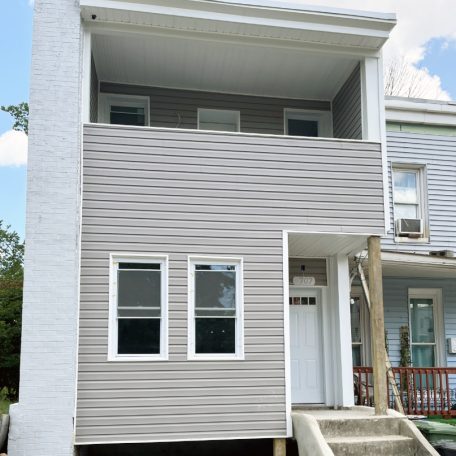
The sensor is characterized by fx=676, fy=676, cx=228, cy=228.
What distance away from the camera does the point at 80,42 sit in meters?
10.0

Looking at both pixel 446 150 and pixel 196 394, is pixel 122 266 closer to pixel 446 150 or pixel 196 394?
pixel 196 394

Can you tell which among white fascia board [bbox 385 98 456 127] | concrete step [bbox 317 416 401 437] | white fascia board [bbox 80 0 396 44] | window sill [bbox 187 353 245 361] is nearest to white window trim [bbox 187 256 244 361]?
window sill [bbox 187 353 245 361]

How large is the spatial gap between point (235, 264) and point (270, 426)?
244cm

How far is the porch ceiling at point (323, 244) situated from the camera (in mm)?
10768

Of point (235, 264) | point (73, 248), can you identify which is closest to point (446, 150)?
point (235, 264)

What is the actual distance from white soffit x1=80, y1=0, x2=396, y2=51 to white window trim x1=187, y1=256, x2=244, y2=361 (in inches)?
139

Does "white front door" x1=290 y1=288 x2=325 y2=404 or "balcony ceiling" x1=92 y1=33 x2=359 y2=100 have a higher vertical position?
"balcony ceiling" x1=92 y1=33 x2=359 y2=100

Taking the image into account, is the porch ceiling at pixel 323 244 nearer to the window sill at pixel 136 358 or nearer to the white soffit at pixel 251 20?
the window sill at pixel 136 358

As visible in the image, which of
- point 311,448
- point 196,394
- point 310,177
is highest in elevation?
point 310,177

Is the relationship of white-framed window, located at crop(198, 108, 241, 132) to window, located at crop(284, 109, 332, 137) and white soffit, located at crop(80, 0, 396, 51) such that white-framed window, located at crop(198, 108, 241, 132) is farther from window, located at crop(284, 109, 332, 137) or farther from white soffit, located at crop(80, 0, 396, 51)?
white soffit, located at crop(80, 0, 396, 51)

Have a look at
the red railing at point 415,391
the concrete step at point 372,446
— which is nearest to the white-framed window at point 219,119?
the red railing at point 415,391

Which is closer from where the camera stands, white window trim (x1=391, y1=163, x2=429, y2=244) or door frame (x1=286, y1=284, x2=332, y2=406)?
door frame (x1=286, y1=284, x2=332, y2=406)

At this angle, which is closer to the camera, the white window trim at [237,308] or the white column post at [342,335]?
the white window trim at [237,308]

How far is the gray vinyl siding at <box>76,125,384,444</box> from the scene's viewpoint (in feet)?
31.3
